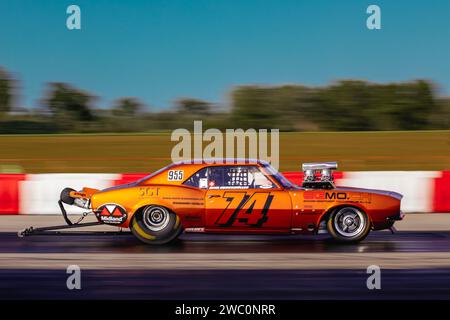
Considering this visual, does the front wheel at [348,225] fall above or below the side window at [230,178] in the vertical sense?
below

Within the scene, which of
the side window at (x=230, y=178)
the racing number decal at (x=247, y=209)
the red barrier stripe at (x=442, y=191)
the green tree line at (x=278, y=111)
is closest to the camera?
the racing number decal at (x=247, y=209)

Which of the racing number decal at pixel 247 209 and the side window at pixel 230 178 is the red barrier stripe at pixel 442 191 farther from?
the racing number decal at pixel 247 209

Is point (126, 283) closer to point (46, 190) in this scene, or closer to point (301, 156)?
point (46, 190)

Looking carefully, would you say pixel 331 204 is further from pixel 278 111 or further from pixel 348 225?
Answer: pixel 278 111

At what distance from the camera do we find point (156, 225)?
866cm

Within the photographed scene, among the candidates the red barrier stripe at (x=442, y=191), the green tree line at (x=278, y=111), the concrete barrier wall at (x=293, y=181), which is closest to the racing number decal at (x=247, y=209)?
the concrete barrier wall at (x=293, y=181)

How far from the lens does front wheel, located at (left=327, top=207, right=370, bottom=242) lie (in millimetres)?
8688

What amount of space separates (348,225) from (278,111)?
84.9 feet

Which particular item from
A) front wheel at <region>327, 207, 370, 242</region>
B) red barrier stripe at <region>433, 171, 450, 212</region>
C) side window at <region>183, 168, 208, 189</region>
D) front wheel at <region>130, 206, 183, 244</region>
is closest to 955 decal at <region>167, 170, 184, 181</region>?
side window at <region>183, 168, 208, 189</region>

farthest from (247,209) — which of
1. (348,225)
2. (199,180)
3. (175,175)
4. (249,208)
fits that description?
(348,225)

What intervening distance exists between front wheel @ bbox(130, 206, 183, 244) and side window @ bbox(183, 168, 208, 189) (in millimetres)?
456

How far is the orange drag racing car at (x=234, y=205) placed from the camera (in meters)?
8.52

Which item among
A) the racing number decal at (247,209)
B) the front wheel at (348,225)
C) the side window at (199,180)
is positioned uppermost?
the side window at (199,180)

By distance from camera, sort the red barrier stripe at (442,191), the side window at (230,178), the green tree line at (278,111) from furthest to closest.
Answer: the green tree line at (278,111), the red barrier stripe at (442,191), the side window at (230,178)
